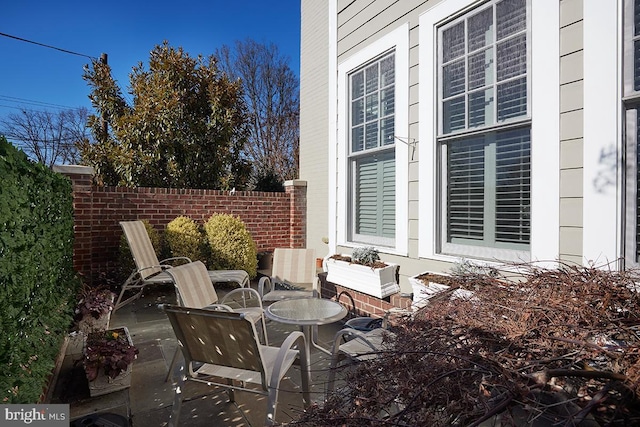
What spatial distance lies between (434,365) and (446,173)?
9.48 feet

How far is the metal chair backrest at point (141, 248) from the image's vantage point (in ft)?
14.5

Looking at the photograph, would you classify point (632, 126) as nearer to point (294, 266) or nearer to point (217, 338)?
point (217, 338)

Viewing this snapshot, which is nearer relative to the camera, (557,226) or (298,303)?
(557,226)

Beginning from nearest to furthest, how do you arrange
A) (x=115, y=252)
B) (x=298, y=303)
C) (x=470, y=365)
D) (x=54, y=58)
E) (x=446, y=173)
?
(x=470, y=365) < (x=298, y=303) < (x=446, y=173) < (x=115, y=252) < (x=54, y=58)

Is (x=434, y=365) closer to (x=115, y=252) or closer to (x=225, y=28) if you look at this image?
(x=115, y=252)

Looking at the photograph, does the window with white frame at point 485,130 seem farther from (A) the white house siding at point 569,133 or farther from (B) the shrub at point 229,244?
(B) the shrub at point 229,244

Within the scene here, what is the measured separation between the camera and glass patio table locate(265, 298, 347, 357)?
2.65 meters

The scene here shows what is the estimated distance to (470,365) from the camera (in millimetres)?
839

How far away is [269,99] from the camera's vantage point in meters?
13.8

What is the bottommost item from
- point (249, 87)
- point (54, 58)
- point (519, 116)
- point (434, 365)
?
point (434, 365)

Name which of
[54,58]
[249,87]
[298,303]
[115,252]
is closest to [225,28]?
[249,87]

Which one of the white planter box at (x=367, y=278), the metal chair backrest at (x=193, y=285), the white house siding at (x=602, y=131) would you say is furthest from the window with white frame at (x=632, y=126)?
the metal chair backrest at (x=193, y=285)

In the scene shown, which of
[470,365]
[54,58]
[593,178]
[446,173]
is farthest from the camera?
[54,58]

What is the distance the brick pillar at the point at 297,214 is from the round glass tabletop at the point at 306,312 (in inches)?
132
